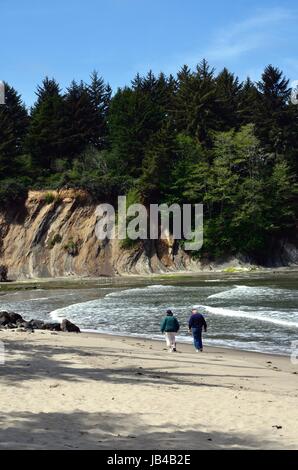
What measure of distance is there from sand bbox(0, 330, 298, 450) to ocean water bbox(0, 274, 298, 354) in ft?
11.8

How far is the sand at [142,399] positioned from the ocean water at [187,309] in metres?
3.60

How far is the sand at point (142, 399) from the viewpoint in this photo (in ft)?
24.6

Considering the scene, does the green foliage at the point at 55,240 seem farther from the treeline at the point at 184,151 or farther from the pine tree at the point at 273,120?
the pine tree at the point at 273,120

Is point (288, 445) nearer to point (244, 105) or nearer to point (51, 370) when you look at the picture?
point (51, 370)

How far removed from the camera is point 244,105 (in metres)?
75.4

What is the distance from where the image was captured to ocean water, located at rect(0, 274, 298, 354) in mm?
20141

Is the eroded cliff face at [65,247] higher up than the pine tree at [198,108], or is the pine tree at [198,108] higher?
the pine tree at [198,108]

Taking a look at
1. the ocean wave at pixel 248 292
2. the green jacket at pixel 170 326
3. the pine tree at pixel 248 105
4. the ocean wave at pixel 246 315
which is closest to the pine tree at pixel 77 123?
the pine tree at pixel 248 105

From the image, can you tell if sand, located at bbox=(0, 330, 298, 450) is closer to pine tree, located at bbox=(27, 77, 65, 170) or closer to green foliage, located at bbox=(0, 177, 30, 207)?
green foliage, located at bbox=(0, 177, 30, 207)

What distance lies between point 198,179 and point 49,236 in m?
18.1

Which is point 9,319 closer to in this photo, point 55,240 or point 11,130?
point 55,240

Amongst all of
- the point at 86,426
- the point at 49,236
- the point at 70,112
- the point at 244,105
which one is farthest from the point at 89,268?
the point at 86,426

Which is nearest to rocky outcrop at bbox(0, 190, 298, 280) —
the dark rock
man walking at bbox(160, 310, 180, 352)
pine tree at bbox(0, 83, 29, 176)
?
pine tree at bbox(0, 83, 29, 176)

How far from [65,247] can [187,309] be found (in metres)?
35.8
